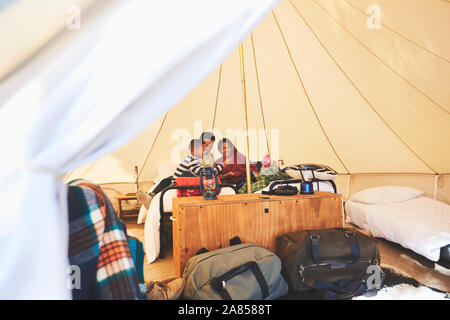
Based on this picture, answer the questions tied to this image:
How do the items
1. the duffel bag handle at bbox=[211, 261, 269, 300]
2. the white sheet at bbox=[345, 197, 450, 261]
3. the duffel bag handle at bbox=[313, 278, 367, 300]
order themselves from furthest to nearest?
the white sheet at bbox=[345, 197, 450, 261], the duffel bag handle at bbox=[313, 278, 367, 300], the duffel bag handle at bbox=[211, 261, 269, 300]

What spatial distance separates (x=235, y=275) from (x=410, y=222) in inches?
63.4

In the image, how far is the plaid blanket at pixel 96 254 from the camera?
0.67 metres

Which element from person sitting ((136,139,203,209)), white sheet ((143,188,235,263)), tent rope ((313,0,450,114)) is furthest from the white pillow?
white sheet ((143,188,235,263))

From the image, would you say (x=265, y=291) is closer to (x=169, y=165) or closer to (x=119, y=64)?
(x=119, y=64)

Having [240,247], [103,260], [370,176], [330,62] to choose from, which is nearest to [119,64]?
[103,260]

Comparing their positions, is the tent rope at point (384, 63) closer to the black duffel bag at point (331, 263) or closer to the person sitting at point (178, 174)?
the black duffel bag at point (331, 263)

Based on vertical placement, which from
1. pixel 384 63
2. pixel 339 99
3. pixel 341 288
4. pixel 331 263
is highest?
pixel 384 63

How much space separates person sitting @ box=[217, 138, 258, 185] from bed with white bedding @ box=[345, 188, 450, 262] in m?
1.23

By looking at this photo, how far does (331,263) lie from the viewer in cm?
134

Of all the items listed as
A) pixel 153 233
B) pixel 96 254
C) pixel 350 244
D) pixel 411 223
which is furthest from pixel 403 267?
pixel 96 254

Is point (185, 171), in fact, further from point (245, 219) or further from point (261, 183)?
point (245, 219)

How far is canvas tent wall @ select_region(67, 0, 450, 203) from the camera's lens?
2.39 metres

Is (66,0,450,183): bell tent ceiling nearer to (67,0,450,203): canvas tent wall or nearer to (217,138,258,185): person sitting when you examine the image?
(67,0,450,203): canvas tent wall

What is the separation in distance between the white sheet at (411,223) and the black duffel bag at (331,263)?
61 centimetres
